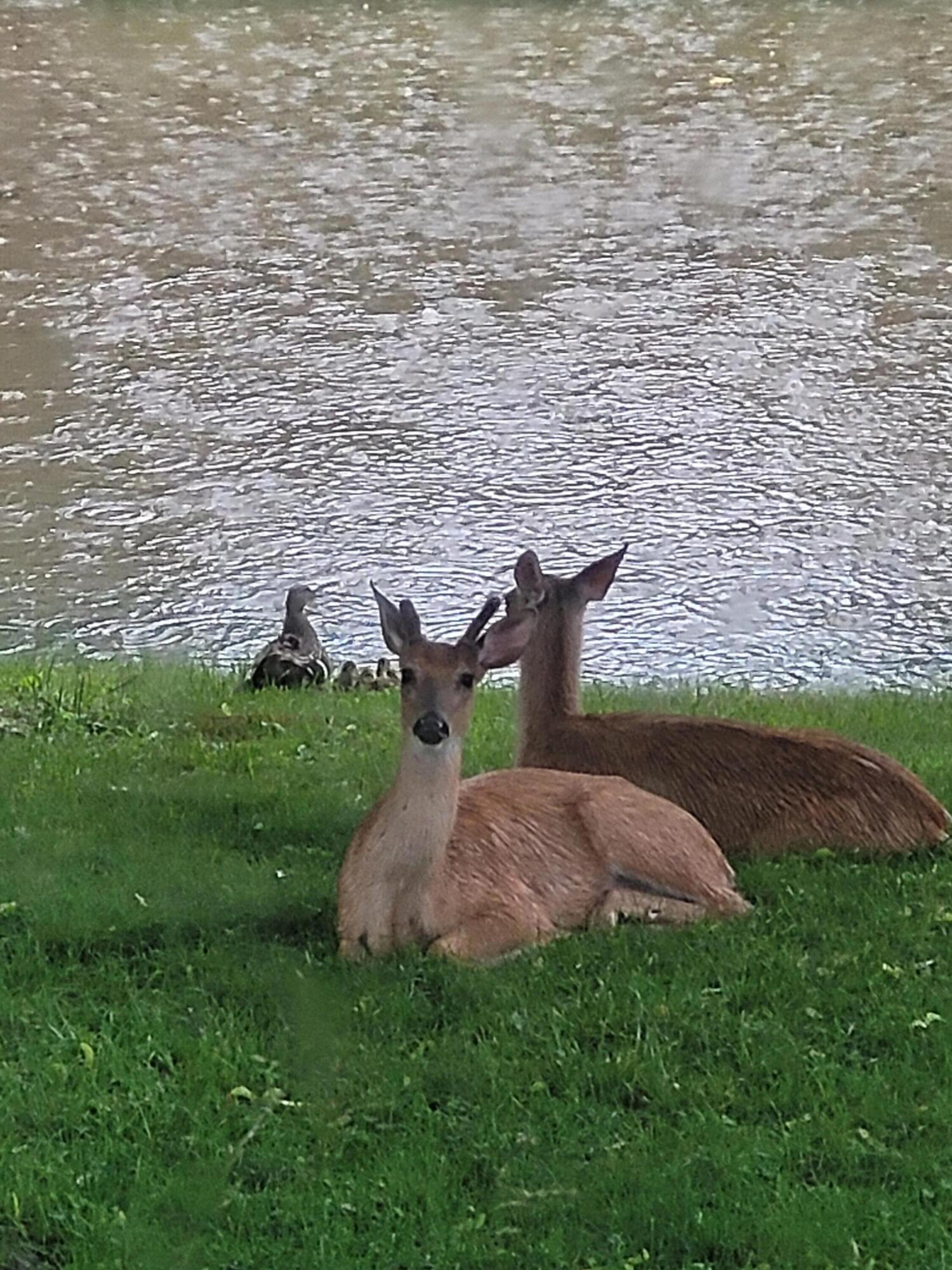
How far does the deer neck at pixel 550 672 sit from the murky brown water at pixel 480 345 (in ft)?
11.3

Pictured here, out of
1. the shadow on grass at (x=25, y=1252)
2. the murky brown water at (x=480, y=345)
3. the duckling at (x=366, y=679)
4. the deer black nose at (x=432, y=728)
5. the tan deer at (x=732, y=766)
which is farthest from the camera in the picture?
the murky brown water at (x=480, y=345)

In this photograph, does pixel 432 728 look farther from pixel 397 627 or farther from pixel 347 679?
pixel 347 679

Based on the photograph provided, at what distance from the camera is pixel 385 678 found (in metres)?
10.1

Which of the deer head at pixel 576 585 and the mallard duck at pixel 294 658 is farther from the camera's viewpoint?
the mallard duck at pixel 294 658

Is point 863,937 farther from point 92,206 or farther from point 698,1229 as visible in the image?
point 92,206

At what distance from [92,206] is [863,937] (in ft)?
51.8

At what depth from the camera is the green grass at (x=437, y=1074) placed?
417cm

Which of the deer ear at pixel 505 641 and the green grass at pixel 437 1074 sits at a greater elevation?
the deer ear at pixel 505 641

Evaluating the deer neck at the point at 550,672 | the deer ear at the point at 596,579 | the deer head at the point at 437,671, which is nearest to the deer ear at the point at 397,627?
the deer head at the point at 437,671

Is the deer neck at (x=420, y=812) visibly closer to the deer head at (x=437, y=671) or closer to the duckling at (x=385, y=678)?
the deer head at (x=437, y=671)

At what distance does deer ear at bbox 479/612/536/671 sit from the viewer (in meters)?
5.71

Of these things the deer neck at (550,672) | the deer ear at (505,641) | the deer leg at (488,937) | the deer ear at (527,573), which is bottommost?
the deer leg at (488,937)

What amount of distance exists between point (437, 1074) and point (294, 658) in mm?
5268

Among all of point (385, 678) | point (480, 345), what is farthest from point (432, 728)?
point (480, 345)
